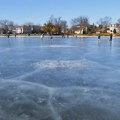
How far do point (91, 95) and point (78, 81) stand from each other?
2.15 metres

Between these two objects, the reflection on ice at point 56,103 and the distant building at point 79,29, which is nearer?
the reflection on ice at point 56,103

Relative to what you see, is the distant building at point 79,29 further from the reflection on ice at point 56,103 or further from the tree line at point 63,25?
the reflection on ice at point 56,103

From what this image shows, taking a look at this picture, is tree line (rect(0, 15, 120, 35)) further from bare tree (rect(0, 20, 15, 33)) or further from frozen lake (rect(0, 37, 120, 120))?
frozen lake (rect(0, 37, 120, 120))

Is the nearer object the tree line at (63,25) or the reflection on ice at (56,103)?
the reflection on ice at (56,103)

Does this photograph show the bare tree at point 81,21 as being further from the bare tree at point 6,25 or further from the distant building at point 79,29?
the bare tree at point 6,25

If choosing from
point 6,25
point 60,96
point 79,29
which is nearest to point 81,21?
point 79,29

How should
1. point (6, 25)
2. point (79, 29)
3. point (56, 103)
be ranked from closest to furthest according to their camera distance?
point (56, 103) < point (79, 29) < point (6, 25)

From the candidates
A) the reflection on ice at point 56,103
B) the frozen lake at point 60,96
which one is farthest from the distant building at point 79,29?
the reflection on ice at point 56,103

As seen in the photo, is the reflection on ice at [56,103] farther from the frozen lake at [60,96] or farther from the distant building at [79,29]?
the distant building at [79,29]

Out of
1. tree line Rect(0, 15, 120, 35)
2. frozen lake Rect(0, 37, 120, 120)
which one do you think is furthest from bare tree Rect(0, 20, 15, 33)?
frozen lake Rect(0, 37, 120, 120)

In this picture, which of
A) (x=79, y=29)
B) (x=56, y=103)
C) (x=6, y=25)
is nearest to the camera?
(x=56, y=103)

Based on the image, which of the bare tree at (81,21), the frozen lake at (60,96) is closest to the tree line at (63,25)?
the bare tree at (81,21)

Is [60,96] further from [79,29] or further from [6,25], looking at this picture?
[6,25]

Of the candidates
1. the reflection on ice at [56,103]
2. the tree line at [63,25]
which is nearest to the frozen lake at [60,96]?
the reflection on ice at [56,103]
